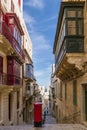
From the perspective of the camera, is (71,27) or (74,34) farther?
(71,27)

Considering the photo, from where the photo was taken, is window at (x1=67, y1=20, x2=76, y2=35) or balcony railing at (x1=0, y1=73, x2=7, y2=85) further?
balcony railing at (x1=0, y1=73, x2=7, y2=85)

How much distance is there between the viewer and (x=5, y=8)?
17.4 m

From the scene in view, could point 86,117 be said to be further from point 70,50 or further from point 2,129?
point 2,129

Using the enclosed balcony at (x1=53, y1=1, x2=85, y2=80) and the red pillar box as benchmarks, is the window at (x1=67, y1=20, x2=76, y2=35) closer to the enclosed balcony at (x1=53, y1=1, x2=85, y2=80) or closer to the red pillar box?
the enclosed balcony at (x1=53, y1=1, x2=85, y2=80)

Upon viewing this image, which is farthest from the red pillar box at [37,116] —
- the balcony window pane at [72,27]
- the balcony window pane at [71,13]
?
the balcony window pane at [71,13]

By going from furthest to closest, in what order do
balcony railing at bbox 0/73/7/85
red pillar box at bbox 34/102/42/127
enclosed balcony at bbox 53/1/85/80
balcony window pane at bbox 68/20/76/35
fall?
balcony railing at bbox 0/73/7/85
balcony window pane at bbox 68/20/76/35
enclosed balcony at bbox 53/1/85/80
red pillar box at bbox 34/102/42/127

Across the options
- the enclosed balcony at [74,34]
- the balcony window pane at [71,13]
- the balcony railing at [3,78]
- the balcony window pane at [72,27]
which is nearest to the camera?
the enclosed balcony at [74,34]

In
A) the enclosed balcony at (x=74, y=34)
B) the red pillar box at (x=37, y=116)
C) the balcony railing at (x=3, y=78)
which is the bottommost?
the red pillar box at (x=37, y=116)

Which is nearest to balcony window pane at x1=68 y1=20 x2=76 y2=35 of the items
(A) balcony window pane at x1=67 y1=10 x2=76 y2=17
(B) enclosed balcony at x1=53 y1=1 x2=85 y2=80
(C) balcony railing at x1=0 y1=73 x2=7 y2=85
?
(B) enclosed balcony at x1=53 y1=1 x2=85 y2=80

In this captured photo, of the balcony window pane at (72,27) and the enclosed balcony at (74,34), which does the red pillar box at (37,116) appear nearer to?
the enclosed balcony at (74,34)

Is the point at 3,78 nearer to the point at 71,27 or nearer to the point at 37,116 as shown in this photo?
the point at 37,116

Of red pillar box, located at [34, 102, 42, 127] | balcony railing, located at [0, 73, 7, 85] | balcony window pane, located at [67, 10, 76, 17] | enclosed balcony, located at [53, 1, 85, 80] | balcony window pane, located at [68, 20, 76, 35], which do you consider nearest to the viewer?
red pillar box, located at [34, 102, 42, 127]

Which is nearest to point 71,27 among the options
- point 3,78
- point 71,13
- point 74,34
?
point 74,34

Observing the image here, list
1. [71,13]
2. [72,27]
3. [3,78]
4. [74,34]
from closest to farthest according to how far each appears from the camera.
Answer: [74,34], [72,27], [71,13], [3,78]
